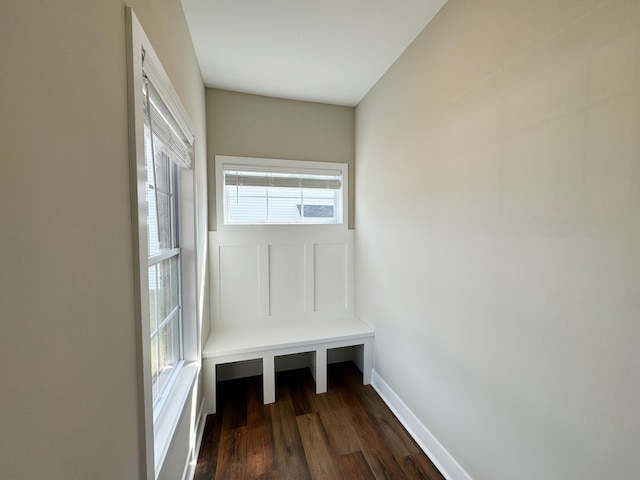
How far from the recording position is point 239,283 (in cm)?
237

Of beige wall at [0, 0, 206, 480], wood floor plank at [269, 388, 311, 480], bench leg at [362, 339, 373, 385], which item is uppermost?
beige wall at [0, 0, 206, 480]

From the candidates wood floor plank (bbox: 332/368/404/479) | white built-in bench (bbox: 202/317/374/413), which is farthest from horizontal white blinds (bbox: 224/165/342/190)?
wood floor plank (bbox: 332/368/404/479)

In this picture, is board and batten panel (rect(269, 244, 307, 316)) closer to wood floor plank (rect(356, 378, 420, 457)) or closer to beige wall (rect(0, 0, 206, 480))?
wood floor plank (rect(356, 378, 420, 457))

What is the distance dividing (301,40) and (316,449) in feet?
8.56

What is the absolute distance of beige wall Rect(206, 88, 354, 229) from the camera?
2262 mm

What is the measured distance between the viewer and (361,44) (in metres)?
1.72

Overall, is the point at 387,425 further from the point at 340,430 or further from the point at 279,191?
the point at 279,191

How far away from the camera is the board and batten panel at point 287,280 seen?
245cm

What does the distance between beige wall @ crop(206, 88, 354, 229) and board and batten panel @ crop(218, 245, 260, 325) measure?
318 millimetres

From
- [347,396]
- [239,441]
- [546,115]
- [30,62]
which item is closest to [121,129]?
[30,62]

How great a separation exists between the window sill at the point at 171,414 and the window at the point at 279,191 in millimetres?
1224

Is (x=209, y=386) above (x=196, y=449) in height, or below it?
above

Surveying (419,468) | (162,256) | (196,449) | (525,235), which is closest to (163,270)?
(162,256)

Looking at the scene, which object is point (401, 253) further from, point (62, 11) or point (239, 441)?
point (62, 11)
